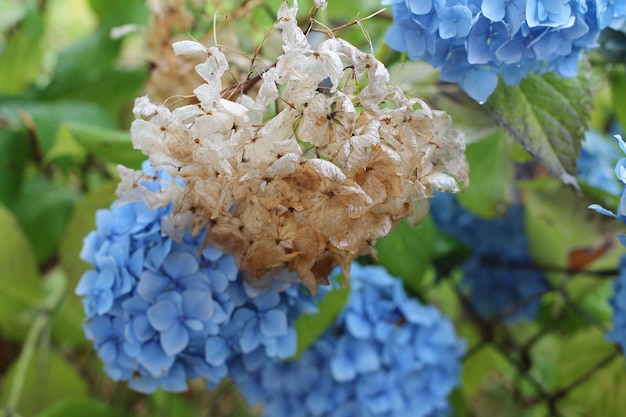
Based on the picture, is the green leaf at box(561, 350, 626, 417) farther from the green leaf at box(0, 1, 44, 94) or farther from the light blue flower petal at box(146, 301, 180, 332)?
the green leaf at box(0, 1, 44, 94)

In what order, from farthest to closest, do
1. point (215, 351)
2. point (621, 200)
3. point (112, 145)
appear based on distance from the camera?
point (112, 145), point (215, 351), point (621, 200)

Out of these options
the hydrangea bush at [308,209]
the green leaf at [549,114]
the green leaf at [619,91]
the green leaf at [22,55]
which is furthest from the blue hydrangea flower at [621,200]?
the green leaf at [22,55]

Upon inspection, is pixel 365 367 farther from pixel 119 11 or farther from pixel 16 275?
pixel 119 11

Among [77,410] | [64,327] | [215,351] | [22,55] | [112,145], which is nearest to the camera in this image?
[215,351]

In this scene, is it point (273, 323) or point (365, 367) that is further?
point (365, 367)

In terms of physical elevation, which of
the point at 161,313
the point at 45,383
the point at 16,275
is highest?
the point at 161,313

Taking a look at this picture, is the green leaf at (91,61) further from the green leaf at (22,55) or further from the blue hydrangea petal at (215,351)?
the blue hydrangea petal at (215,351)

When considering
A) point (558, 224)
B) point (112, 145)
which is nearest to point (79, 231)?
point (112, 145)
